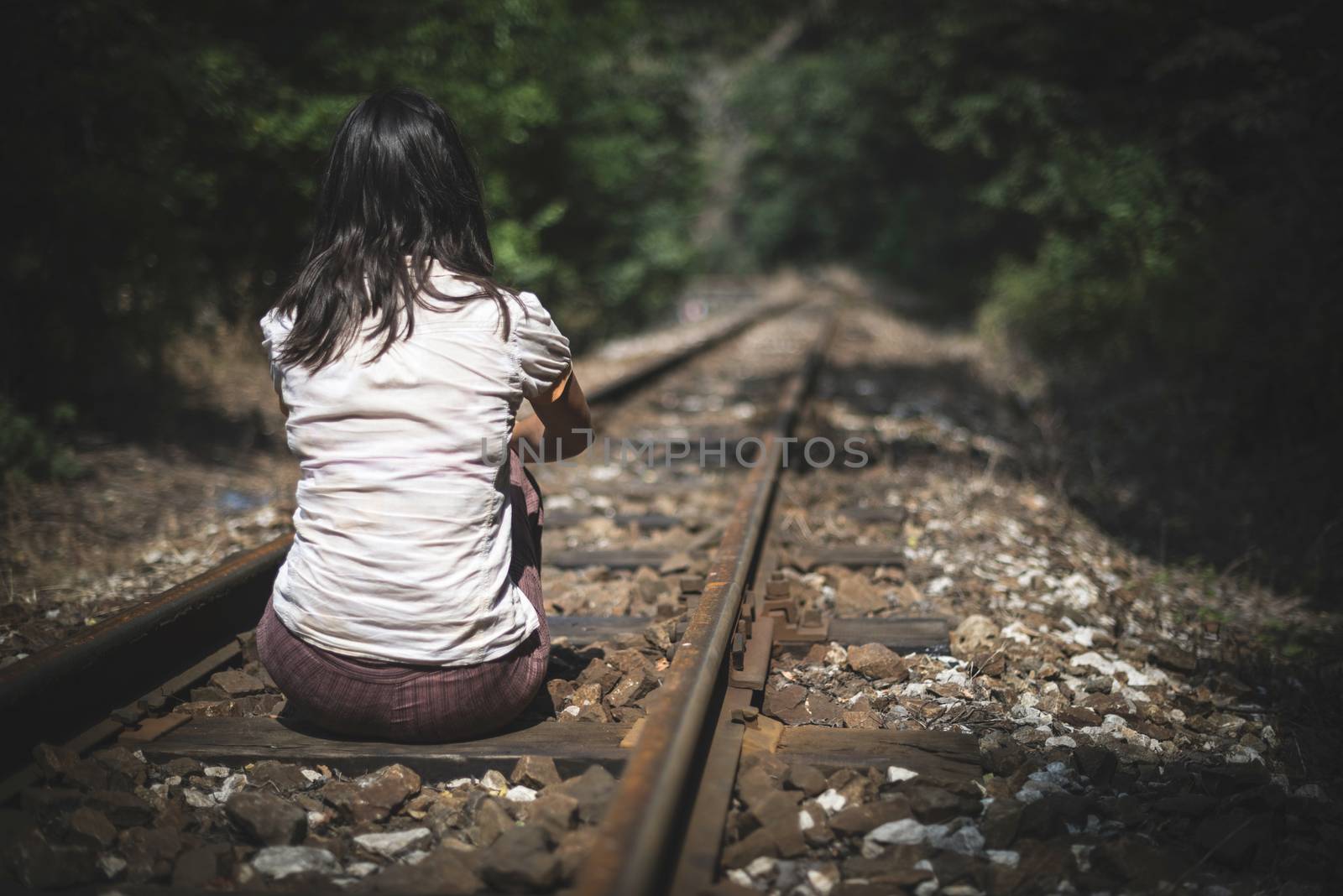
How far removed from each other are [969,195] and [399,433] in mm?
16916

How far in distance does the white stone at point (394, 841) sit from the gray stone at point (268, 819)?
14 centimetres

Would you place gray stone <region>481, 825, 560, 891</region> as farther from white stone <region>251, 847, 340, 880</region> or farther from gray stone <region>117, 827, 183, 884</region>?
gray stone <region>117, 827, 183, 884</region>

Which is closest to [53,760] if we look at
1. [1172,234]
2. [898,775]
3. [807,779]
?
[807,779]

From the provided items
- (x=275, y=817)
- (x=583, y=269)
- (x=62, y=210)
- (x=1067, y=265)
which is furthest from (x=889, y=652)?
(x=583, y=269)

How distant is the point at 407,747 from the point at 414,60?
26.7 feet

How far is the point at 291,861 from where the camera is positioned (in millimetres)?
2225

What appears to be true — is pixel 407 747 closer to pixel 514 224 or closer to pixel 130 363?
pixel 130 363

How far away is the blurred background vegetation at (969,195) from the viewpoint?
20.1 feet

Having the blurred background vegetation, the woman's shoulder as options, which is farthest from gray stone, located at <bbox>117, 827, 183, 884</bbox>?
the blurred background vegetation

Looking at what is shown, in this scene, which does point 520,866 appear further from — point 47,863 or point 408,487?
point 47,863

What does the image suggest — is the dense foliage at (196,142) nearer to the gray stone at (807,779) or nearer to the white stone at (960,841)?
the gray stone at (807,779)

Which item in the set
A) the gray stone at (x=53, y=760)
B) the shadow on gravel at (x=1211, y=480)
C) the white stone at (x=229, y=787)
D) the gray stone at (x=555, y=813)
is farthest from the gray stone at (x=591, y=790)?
the shadow on gravel at (x=1211, y=480)

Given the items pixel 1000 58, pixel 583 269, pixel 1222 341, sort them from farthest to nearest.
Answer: pixel 583 269 < pixel 1000 58 < pixel 1222 341

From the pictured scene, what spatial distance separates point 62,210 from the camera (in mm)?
6172
